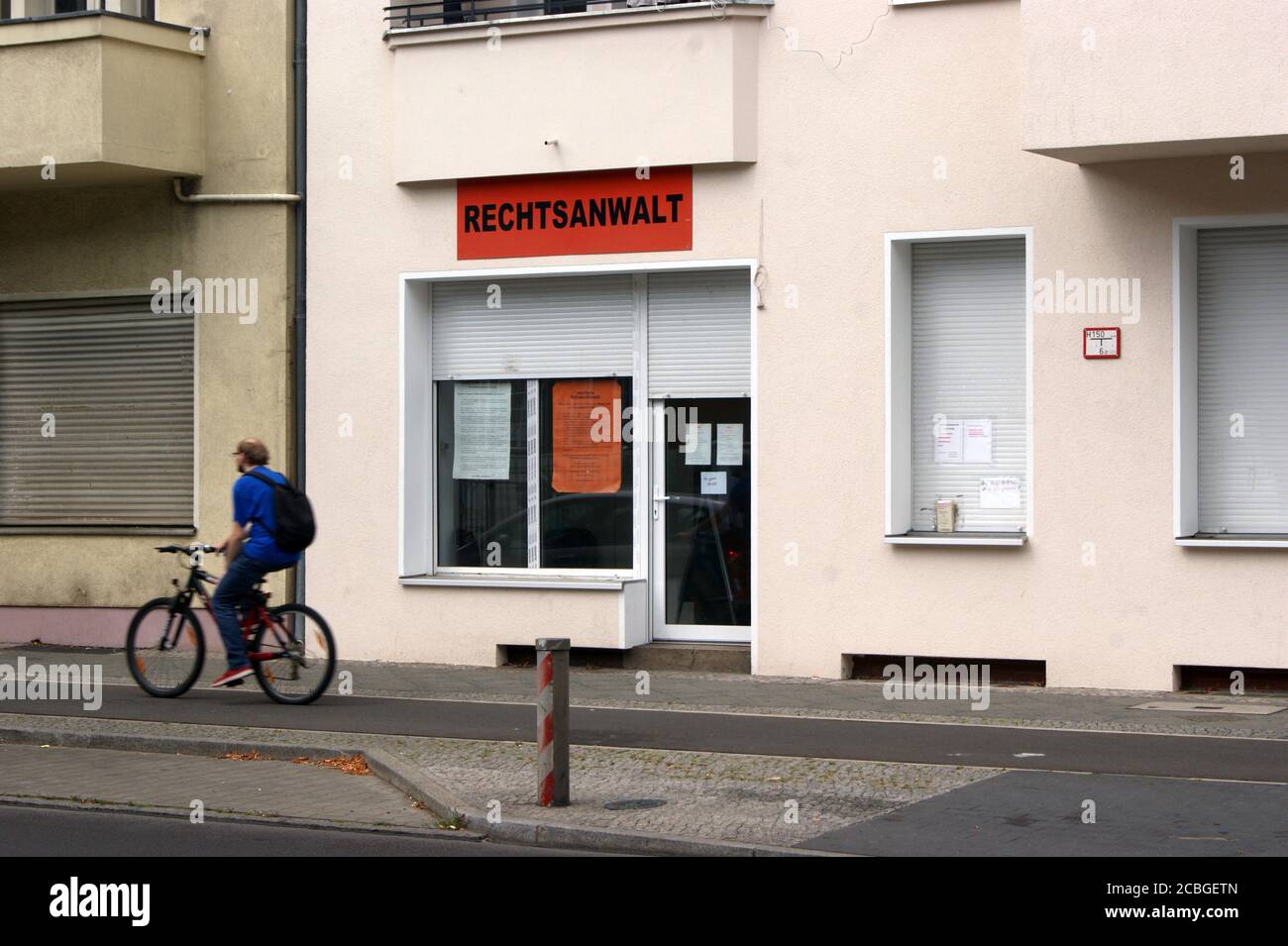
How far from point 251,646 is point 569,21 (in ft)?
19.4

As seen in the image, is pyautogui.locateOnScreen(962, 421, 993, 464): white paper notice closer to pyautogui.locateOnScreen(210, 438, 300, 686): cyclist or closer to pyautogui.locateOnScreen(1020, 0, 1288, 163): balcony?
pyautogui.locateOnScreen(1020, 0, 1288, 163): balcony

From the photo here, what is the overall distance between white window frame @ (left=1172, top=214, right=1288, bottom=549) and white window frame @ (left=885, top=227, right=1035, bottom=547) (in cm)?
109

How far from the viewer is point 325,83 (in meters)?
15.9

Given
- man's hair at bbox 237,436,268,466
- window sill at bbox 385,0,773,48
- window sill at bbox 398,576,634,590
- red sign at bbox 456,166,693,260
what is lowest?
window sill at bbox 398,576,634,590

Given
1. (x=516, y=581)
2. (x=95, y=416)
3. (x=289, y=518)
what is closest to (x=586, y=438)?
(x=516, y=581)

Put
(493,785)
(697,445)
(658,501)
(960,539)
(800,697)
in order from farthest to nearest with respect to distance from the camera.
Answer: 1. (658,501)
2. (697,445)
3. (960,539)
4. (800,697)
5. (493,785)

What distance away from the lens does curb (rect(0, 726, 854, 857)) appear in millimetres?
7734

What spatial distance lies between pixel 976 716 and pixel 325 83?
27.0 ft

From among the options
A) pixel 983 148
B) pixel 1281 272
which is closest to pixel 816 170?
pixel 983 148

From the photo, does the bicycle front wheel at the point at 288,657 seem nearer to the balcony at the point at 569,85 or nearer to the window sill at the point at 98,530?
the window sill at the point at 98,530

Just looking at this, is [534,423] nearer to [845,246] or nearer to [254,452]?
[845,246]

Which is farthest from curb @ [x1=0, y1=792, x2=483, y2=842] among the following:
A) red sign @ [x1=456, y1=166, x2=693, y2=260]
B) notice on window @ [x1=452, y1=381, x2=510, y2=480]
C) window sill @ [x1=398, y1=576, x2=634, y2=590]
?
red sign @ [x1=456, y1=166, x2=693, y2=260]

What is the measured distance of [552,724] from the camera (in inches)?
345
